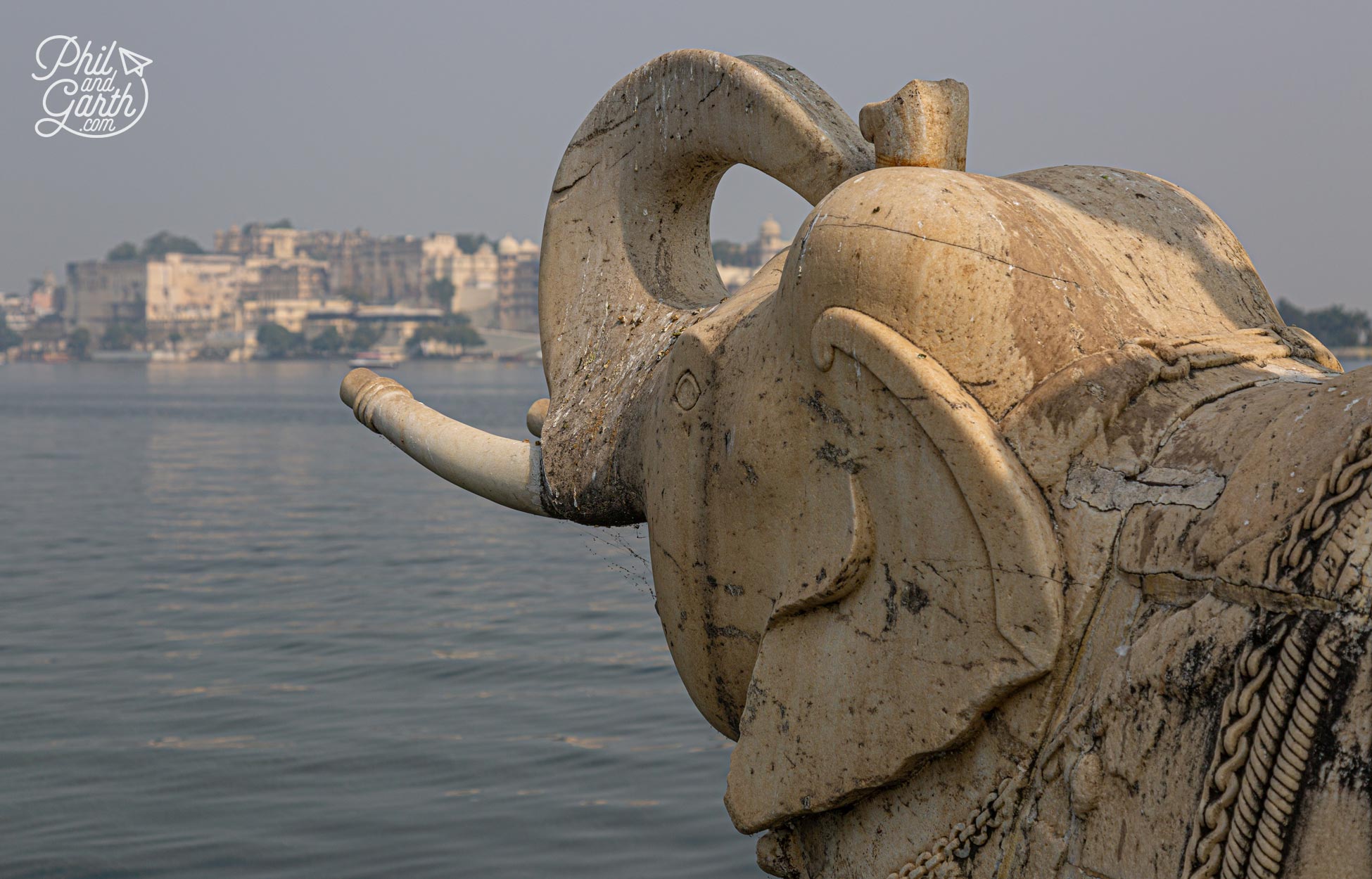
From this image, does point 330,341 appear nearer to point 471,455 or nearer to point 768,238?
point 768,238

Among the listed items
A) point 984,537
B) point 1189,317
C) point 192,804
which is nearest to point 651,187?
point 1189,317

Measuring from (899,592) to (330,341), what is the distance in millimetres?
150673

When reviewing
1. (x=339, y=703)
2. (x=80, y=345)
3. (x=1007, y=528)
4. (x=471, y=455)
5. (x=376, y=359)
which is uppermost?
(x=1007, y=528)

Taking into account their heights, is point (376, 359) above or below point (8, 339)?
above

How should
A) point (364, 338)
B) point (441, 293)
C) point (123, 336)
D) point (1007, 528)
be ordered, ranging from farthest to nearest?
1. point (123, 336)
2. point (441, 293)
3. point (364, 338)
4. point (1007, 528)

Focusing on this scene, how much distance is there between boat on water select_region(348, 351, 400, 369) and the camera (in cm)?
13050

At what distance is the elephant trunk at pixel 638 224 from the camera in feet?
12.0

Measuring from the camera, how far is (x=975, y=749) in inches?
106

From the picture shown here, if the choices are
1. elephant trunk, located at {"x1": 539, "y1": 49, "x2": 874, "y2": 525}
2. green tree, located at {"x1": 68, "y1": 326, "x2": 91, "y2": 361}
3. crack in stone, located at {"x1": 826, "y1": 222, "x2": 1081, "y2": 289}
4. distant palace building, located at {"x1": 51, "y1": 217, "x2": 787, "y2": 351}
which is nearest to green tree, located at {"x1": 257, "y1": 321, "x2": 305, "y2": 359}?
distant palace building, located at {"x1": 51, "y1": 217, "x2": 787, "y2": 351}

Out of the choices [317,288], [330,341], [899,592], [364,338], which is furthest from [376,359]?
[899,592]

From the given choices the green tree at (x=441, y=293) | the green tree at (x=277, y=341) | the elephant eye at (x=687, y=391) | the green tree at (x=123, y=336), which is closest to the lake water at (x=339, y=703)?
the elephant eye at (x=687, y=391)

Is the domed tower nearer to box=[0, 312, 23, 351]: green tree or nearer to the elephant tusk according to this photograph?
box=[0, 312, 23, 351]: green tree

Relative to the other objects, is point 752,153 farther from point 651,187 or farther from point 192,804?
point 192,804

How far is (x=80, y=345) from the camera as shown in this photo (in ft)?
554
